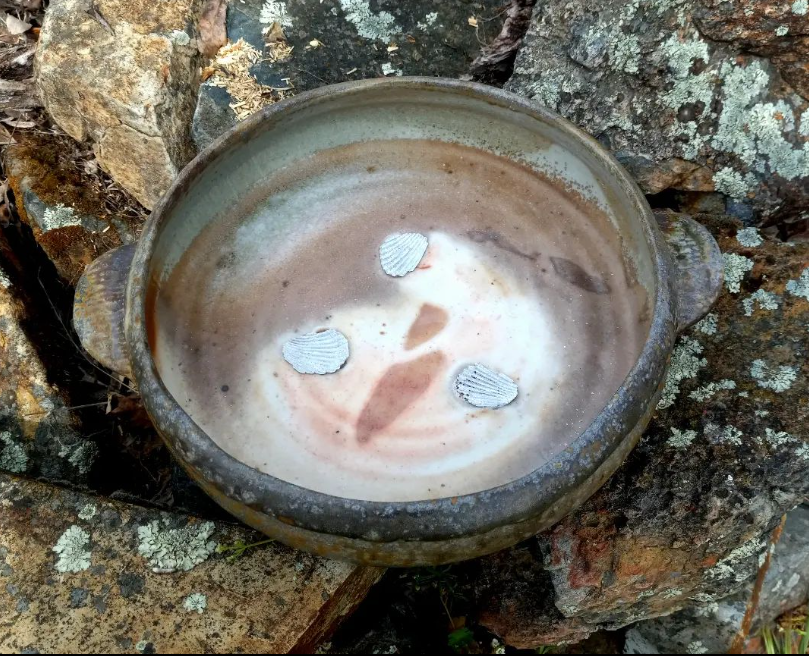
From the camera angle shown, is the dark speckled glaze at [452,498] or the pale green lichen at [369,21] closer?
the dark speckled glaze at [452,498]

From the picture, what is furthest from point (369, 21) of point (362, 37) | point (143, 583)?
point (143, 583)

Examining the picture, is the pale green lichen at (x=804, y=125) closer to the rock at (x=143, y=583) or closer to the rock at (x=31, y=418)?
the rock at (x=143, y=583)

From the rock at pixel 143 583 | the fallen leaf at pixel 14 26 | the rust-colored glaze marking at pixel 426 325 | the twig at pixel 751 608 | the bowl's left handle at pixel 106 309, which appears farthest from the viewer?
the fallen leaf at pixel 14 26

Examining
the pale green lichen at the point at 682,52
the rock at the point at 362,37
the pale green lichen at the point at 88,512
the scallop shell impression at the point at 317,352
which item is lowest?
the pale green lichen at the point at 88,512

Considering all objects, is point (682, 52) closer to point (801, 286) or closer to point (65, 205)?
point (801, 286)

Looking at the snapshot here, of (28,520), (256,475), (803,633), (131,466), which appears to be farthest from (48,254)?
(803,633)

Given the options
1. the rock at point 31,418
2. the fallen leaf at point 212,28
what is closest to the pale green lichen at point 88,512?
the rock at point 31,418
